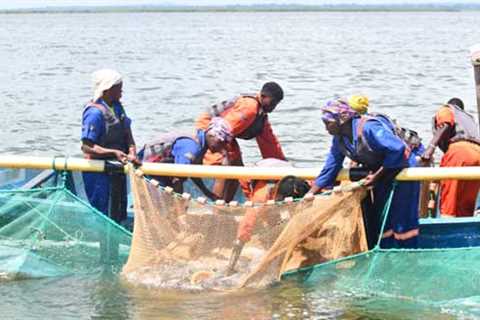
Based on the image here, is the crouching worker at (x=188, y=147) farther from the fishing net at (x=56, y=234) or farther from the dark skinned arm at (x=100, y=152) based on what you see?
the fishing net at (x=56, y=234)

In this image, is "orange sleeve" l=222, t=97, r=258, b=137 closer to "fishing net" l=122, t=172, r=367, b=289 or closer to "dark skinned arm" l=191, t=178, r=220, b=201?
"dark skinned arm" l=191, t=178, r=220, b=201

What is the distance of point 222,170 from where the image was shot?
7422 millimetres

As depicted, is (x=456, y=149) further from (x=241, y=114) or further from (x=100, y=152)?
(x=100, y=152)

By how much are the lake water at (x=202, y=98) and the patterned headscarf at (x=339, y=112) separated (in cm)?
139

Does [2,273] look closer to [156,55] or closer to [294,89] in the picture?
[294,89]

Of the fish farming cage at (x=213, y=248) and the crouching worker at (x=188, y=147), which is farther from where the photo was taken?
the crouching worker at (x=188, y=147)

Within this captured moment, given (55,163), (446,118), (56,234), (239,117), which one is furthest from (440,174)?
(56,234)

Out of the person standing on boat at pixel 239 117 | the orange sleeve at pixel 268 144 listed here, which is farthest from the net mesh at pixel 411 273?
the orange sleeve at pixel 268 144

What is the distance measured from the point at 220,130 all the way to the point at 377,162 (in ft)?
4.41

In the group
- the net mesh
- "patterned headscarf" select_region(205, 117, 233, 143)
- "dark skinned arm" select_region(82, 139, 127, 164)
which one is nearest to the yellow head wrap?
the net mesh

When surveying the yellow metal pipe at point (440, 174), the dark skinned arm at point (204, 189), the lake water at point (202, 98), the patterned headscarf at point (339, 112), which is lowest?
the lake water at point (202, 98)

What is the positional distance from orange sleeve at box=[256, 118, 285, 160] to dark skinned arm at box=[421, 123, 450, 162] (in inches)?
57.7

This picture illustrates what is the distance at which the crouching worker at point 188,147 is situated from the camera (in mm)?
7891

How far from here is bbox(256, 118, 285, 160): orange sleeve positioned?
9.23 metres
